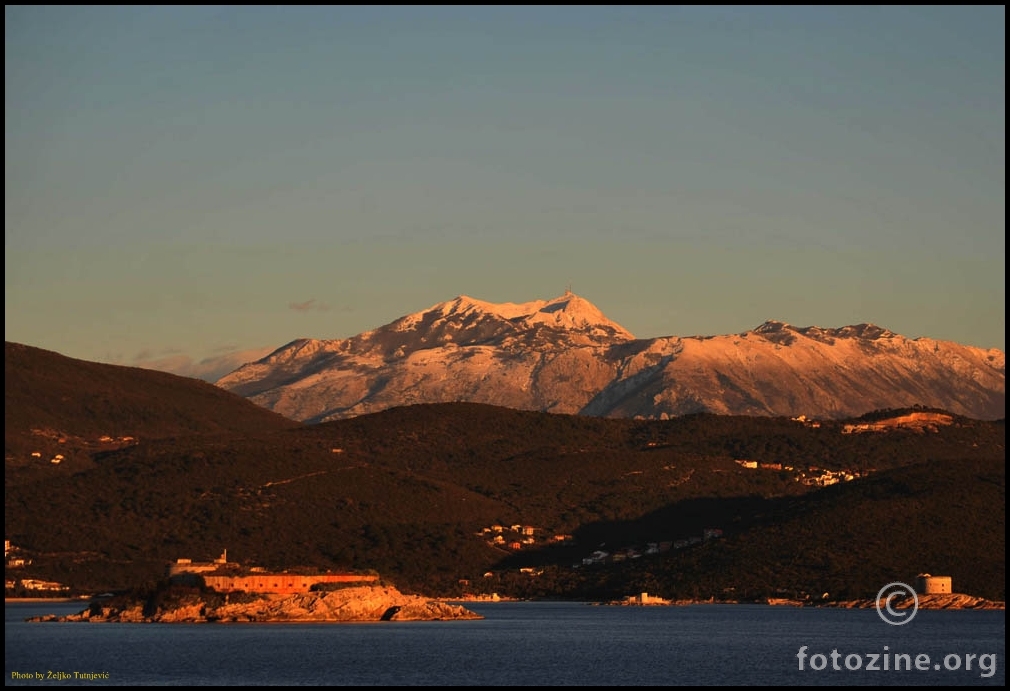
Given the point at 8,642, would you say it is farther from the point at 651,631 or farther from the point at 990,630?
the point at 990,630

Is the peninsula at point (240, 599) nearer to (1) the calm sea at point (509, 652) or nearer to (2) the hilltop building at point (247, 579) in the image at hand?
(2) the hilltop building at point (247, 579)

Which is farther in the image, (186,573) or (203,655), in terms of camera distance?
(186,573)

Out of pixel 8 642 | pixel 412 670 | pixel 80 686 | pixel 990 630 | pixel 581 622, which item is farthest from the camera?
pixel 581 622

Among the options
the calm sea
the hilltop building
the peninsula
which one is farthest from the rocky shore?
the calm sea

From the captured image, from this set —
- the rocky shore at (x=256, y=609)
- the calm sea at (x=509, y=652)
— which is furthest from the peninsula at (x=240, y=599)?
the calm sea at (x=509, y=652)

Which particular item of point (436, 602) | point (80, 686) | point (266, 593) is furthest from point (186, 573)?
point (80, 686)

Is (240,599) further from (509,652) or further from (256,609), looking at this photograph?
(509,652)
